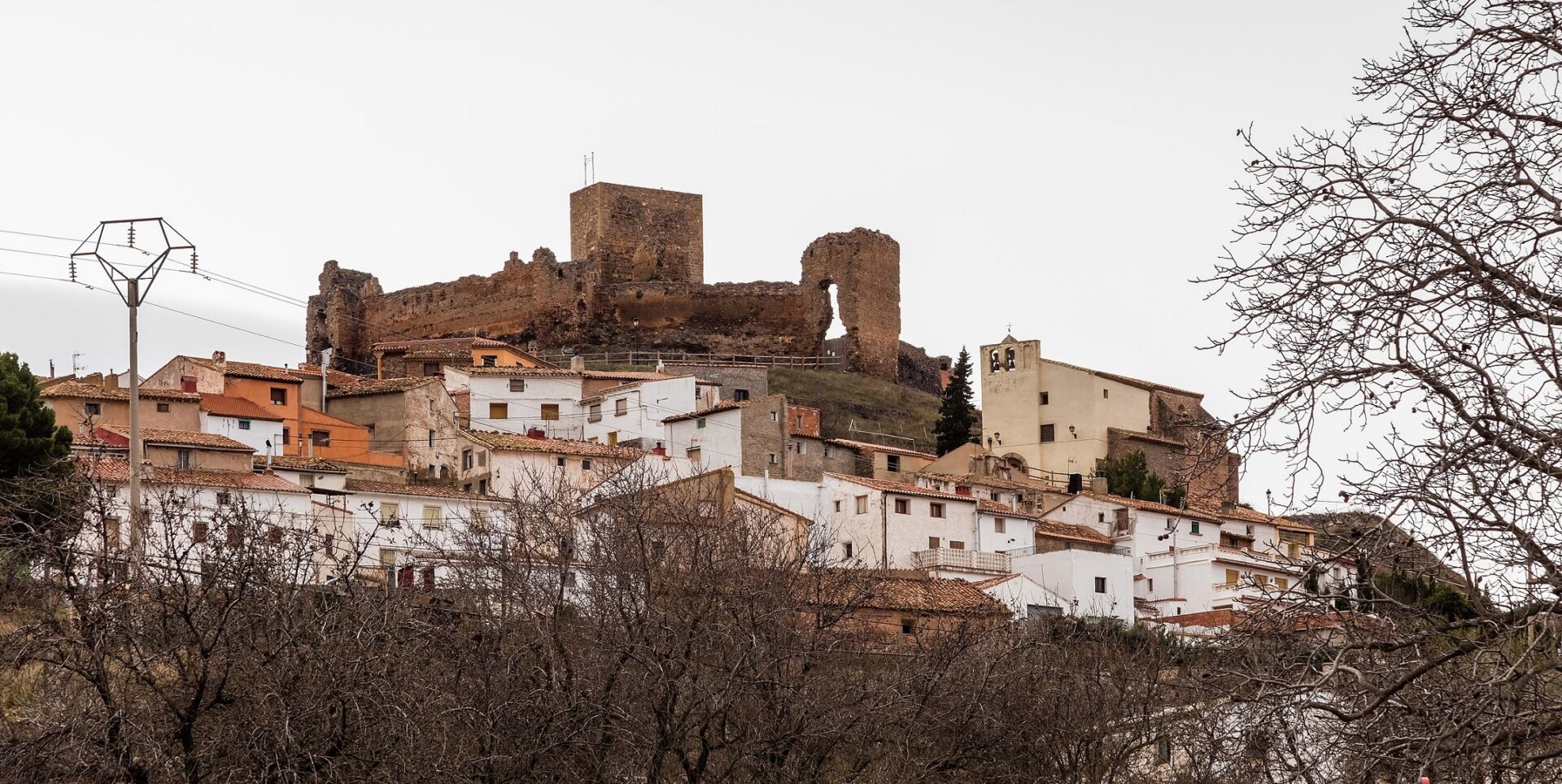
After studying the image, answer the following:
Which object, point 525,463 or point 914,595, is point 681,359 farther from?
point 914,595

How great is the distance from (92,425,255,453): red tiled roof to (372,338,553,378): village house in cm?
1600

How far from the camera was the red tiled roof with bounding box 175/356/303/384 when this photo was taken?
5319 cm

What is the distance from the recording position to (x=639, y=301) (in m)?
76.6

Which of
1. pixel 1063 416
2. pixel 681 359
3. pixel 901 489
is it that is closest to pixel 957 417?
pixel 1063 416

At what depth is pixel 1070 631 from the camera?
35.6 m

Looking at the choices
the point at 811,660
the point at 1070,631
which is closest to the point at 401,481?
the point at 1070,631

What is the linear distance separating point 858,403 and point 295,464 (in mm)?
29470

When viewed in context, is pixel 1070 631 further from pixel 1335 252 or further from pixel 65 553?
pixel 1335 252

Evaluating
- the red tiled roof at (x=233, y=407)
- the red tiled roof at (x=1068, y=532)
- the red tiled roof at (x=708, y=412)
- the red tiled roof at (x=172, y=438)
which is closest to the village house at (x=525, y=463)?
the red tiled roof at (x=708, y=412)

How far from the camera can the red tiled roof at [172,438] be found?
42.5 meters

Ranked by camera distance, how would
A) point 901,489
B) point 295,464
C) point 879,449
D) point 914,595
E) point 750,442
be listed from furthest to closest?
point 879,449 → point 750,442 → point 901,489 → point 295,464 → point 914,595

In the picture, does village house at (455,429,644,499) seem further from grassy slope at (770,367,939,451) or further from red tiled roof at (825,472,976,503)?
grassy slope at (770,367,939,451)

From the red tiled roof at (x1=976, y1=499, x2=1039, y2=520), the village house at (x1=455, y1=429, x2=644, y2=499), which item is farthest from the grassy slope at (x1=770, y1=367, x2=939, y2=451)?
the village house at (x1=455, y1=429, x2=644, y2=499)

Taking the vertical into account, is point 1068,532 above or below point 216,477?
below
